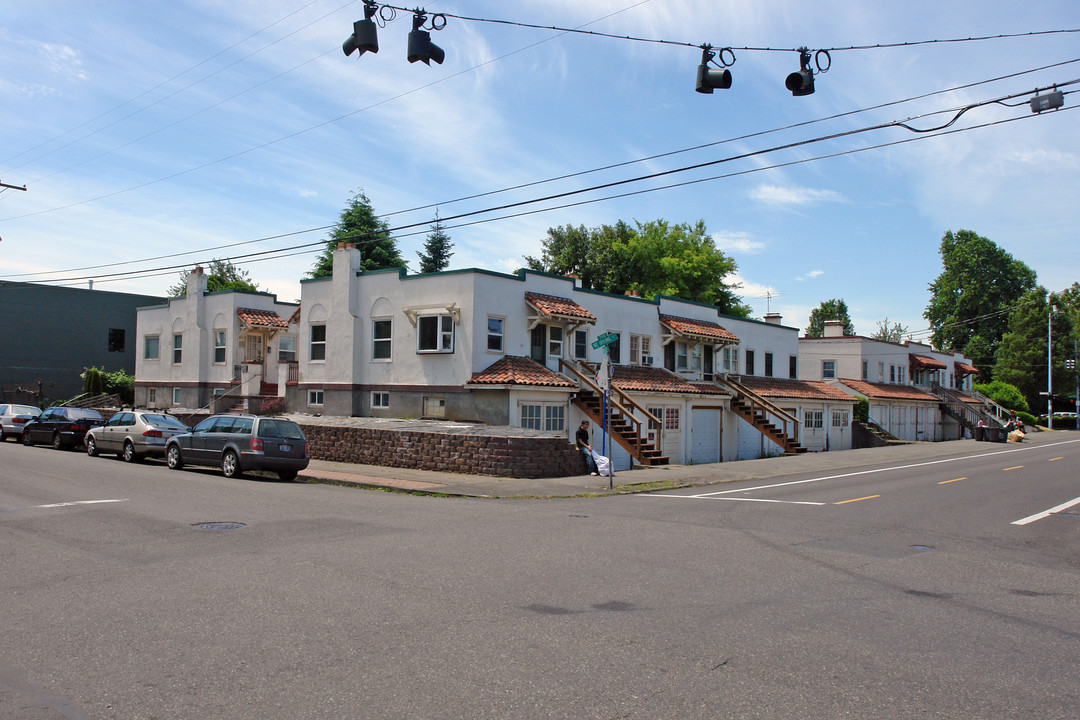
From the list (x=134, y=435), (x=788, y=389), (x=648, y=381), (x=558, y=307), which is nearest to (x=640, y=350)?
(x=648, y=381)

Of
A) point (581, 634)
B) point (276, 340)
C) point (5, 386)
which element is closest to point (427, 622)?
point (581, 634)

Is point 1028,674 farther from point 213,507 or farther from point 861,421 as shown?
point 861,421

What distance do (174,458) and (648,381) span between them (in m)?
16.3

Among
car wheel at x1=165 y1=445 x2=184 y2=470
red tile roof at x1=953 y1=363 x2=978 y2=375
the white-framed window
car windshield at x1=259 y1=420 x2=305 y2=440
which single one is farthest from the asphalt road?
red tile roof at x1=953 y1=363 x2=978 y2=375

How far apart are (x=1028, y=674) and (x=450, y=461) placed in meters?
17.8

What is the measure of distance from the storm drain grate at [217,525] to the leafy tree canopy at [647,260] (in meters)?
48.1

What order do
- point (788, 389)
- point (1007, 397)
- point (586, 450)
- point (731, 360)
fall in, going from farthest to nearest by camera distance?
1. point (1007, 397)
2. point (788, 389)
3. point (731, 360)
4. point (586, 450)

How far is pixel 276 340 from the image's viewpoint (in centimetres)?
3675

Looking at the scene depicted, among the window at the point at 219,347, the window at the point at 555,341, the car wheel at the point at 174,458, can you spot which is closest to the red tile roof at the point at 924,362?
the window at the point at 555,341

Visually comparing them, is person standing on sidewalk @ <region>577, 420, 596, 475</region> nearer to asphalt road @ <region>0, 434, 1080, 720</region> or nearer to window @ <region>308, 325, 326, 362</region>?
asphalt road @ <region>0, 434, 1080, 720</region>

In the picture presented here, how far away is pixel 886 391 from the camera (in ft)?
167

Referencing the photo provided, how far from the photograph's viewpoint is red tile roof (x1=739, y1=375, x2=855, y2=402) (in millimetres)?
37250

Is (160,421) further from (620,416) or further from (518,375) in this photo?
(620,416)

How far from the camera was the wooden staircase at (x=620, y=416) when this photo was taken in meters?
25.7
